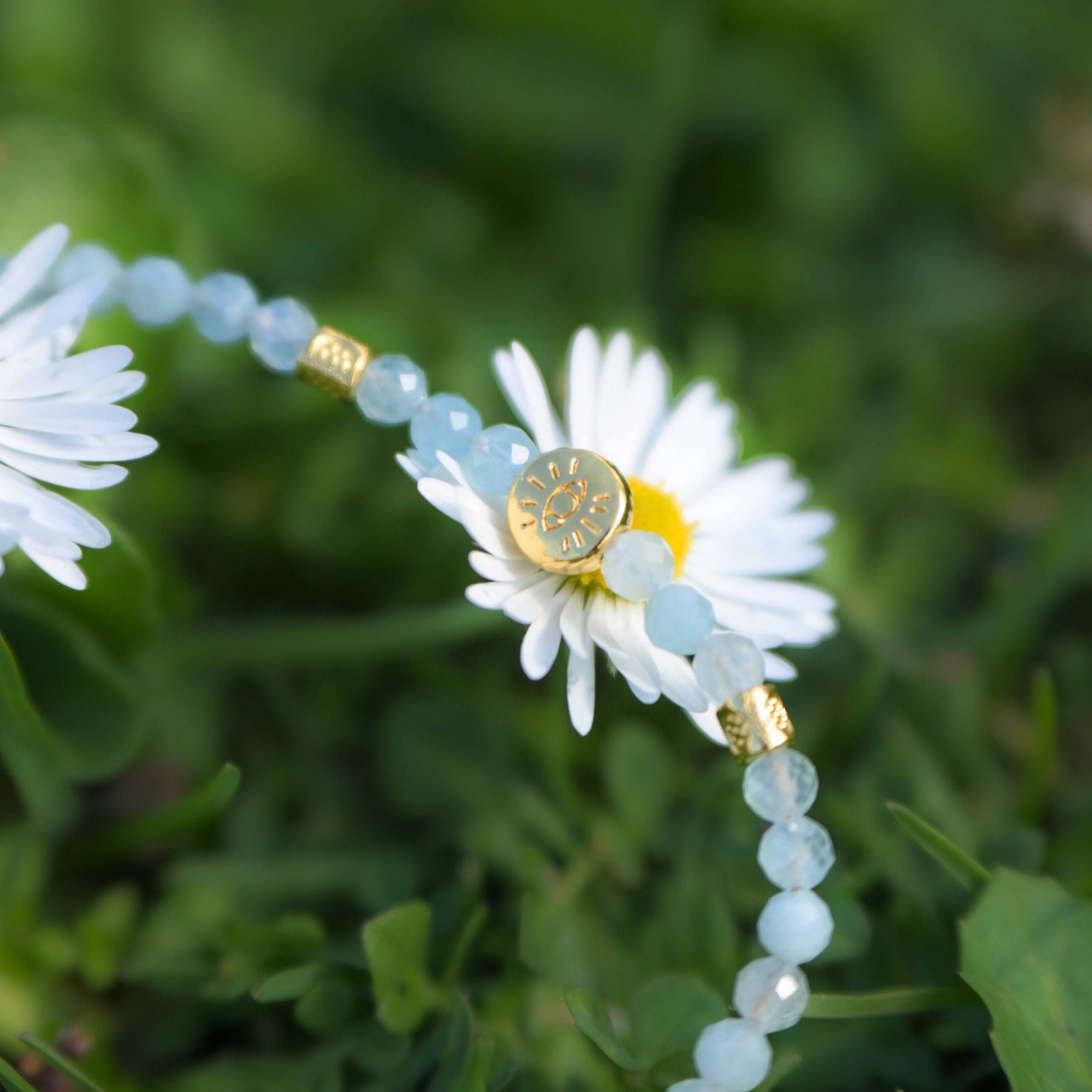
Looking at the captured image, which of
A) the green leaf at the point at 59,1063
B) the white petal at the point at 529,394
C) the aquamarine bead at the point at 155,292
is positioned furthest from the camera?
the aquamarine bead at the point at 155,292

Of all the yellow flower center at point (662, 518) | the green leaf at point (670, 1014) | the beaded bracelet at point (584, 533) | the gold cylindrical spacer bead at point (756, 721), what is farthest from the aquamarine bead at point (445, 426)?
the green leaf at point (670, 1014)

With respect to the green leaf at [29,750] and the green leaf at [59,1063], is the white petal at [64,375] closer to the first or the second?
the green leaf at [29,750]

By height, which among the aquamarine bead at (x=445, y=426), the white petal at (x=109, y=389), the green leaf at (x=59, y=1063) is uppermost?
the aquamarine bead at (x=445, y=426)

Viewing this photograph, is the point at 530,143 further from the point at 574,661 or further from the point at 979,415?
the point at 574,661

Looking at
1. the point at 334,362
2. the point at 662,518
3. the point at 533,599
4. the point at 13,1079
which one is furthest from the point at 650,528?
the point at 13,1079

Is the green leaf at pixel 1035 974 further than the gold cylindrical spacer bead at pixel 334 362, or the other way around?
the gold cylindrical spacer bead at pixel 334 362

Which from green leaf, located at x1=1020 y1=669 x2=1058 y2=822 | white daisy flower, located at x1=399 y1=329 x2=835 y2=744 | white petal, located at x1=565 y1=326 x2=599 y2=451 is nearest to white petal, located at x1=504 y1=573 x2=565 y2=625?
white daisy flower, located at x1=399 y1=329 x2=835 y2=744

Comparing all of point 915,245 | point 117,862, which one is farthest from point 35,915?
point 915,245

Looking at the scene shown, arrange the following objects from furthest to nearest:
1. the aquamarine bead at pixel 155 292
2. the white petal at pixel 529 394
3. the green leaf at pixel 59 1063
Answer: the aquamarine bead at pixel 155 292, the white petal at pixel 529 394, the green leaf at pixel 59 1063
